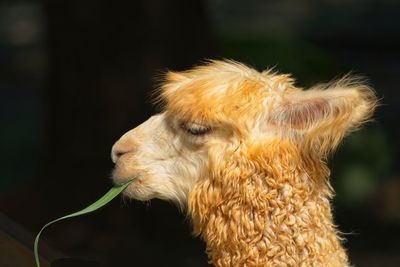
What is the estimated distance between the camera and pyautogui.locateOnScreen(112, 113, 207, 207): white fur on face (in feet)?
11.3

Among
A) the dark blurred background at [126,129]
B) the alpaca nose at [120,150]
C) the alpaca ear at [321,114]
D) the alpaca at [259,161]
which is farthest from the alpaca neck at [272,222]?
the dark blurred background at [126,129]

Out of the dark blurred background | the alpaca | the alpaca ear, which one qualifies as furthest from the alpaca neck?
the dark blurred background

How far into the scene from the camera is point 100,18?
8430 millimetres

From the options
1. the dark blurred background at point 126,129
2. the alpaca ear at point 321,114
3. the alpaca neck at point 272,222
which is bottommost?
the dark blurred background at point 126,129

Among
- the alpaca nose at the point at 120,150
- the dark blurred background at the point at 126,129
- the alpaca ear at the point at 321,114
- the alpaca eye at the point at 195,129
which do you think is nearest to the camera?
the alpaca ear at the point at 321,114

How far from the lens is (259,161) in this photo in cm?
326

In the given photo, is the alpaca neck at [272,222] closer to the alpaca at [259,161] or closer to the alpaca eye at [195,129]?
the alpaca at [259,161]

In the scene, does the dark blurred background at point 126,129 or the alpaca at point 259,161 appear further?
the dark blurred background at point 126,129

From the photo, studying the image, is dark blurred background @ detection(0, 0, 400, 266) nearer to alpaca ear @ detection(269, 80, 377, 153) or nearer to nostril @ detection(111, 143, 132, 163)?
nostril @ detection(111, 143, 132, 163)

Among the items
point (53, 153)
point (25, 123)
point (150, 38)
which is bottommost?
point (25, 123)

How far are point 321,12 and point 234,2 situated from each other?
8.20ft

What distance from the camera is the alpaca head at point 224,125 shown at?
10.7 feet

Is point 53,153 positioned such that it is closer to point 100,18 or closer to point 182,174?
point 100,18

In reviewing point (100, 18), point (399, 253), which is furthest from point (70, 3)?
point (399, 253)
